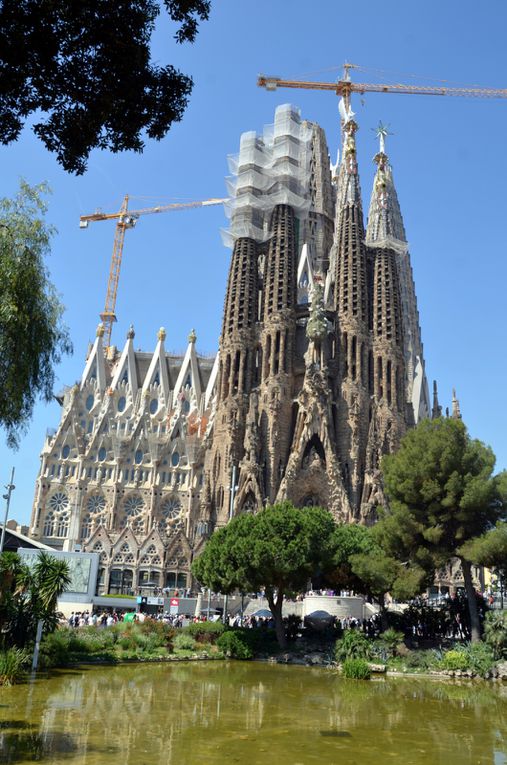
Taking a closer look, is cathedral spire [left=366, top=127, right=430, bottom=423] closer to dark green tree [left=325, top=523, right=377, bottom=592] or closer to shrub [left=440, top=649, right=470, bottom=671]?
dark green tree [left=325, top=523, right=377, bottom=592]

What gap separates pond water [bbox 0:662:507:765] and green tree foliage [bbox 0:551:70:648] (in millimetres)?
1960

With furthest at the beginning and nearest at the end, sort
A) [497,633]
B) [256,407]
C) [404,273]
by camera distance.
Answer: [404,273], [256,407], [497,633]

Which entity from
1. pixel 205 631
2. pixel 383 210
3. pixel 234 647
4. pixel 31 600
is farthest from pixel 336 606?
pixel 383 210

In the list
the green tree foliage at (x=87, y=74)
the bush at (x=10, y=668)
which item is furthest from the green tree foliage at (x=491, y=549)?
the green tree foliage at (x=87, y=74)

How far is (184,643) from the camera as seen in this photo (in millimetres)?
30141

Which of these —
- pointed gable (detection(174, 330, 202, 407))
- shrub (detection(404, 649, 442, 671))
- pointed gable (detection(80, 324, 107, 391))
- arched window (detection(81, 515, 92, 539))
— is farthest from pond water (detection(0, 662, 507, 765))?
pointed gable (detection(174, 330, 202, 407))

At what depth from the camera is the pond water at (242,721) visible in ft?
41.4

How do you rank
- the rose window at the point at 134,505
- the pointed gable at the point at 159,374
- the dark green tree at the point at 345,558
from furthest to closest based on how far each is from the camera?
the pointed gable at the point at 159,374 → the rose window at the point at 134,505 → the dark green tree at the point at 345,558

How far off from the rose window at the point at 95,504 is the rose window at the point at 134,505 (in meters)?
2.49

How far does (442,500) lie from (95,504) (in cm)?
4891

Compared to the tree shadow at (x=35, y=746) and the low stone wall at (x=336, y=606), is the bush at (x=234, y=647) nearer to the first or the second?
the low stone wall at (x=336, y=606)

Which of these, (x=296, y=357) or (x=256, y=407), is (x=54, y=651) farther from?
(x=296, y=357)

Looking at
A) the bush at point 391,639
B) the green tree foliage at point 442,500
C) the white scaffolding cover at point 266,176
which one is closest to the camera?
the bush at point 391,639

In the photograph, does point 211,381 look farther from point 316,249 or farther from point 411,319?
point 411,319
